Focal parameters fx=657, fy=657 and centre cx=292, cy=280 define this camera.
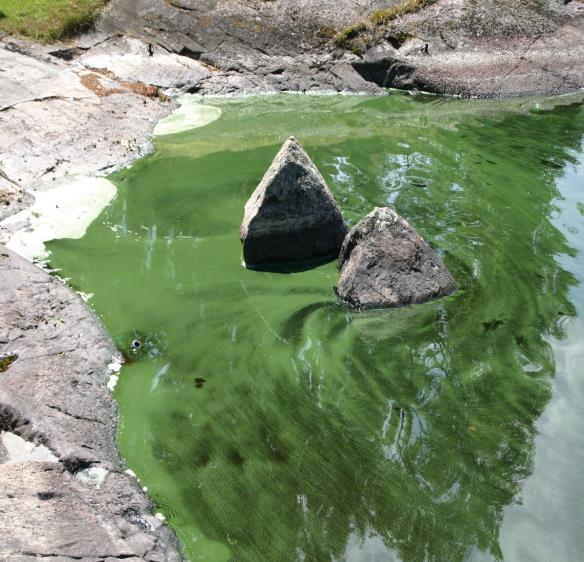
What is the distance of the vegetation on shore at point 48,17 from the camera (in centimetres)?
1694

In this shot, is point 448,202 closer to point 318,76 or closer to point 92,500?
point 92,500

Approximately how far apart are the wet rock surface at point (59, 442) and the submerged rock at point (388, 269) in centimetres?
287

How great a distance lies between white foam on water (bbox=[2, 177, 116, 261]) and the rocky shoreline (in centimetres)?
17

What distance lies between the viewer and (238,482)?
5.30 metres

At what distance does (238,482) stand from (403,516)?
1.33 metres

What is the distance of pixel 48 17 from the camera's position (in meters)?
17.7

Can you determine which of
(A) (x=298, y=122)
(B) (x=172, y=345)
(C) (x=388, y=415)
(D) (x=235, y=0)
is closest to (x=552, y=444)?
(C) (x=388, y=415)

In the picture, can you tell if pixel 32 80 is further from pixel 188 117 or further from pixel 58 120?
pixel 188 117

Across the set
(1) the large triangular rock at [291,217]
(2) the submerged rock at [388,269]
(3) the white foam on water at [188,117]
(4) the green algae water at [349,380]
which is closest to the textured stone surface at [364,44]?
(3) the white foam on water at [188,117]

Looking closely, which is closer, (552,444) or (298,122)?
(552,444)

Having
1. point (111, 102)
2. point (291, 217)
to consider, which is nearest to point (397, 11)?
point (111, 102)

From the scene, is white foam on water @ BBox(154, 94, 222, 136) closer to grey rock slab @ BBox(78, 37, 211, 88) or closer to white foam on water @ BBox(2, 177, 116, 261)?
grey rock slab @ BBox(78, 37, 211, 88)

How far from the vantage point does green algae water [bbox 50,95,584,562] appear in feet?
16.5

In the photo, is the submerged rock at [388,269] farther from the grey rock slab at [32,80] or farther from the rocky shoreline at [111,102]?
the grey rock slab at [32,80]
